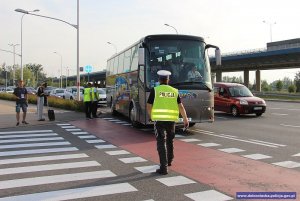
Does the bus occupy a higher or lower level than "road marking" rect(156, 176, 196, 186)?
higher

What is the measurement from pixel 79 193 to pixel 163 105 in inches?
96.1

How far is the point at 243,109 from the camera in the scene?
21.5m

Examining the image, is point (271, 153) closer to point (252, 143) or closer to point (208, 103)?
point (252, 143)

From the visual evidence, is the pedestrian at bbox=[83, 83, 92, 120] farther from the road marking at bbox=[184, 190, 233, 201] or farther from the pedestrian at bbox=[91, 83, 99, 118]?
the road marking at bbox=[184, 190, 233, 201]

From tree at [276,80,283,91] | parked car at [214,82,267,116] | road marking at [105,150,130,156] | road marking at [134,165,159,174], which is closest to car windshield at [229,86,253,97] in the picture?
parked car at [214,82,267,116]

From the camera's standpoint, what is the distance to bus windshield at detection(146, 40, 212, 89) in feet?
45.4

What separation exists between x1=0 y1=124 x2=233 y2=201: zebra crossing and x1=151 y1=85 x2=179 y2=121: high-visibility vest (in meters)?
1.10

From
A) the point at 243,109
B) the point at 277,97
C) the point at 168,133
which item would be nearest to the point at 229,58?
the point at 277,97

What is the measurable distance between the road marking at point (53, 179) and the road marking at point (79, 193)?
0.70m

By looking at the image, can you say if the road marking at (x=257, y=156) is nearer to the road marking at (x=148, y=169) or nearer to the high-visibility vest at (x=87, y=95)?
the road marking at (x=148, y=169)

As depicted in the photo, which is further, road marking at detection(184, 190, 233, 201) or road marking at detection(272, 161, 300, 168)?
road marking at detection(272, 161, 300, 168)

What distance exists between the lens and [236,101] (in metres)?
22.0

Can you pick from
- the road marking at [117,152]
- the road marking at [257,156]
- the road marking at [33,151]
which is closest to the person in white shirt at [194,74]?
the road marking at [117,152]

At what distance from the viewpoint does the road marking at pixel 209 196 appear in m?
6.24
